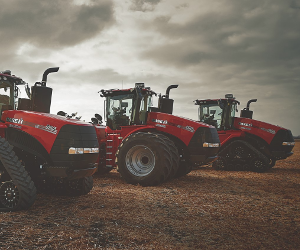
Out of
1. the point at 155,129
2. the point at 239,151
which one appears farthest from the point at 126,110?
the point at 239,151

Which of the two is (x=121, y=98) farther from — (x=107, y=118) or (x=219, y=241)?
(x=219, y=241)

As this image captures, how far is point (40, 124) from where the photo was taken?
18.6ft

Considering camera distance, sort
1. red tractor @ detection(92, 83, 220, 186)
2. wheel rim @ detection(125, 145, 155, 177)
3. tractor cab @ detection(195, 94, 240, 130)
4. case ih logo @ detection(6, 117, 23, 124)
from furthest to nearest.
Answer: tractor cab @ detection(195, 94, 240, 130)
wheel rim @ detection(125, 145, 155, 177)
red tractor @ detection(92, 83, 220, 186)
case ih logo @ detection(6, 117, 23, 124)

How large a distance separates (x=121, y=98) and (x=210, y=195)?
468 cm

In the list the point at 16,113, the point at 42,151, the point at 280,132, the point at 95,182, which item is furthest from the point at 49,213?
the point at 280,132

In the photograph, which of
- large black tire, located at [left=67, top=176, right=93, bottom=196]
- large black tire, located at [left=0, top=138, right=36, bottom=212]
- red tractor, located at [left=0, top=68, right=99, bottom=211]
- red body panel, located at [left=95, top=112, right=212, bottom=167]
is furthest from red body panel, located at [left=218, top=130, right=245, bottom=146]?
large black tire, located at [left=0, top=138, right=36, bottom=212]

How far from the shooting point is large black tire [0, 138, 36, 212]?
5.15 meters

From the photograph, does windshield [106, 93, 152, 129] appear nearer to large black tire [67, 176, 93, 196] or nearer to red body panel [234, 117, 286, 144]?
large black tire [67, 176, 93, 196]

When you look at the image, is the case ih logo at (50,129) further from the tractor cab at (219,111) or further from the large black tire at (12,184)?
the tractor cab at (219,111)

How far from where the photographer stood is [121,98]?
10.4m

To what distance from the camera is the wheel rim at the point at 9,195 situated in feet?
17.2

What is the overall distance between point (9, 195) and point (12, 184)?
20cm

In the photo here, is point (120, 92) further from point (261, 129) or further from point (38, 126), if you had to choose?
point (261, 129)

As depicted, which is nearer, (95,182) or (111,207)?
(111,207)
